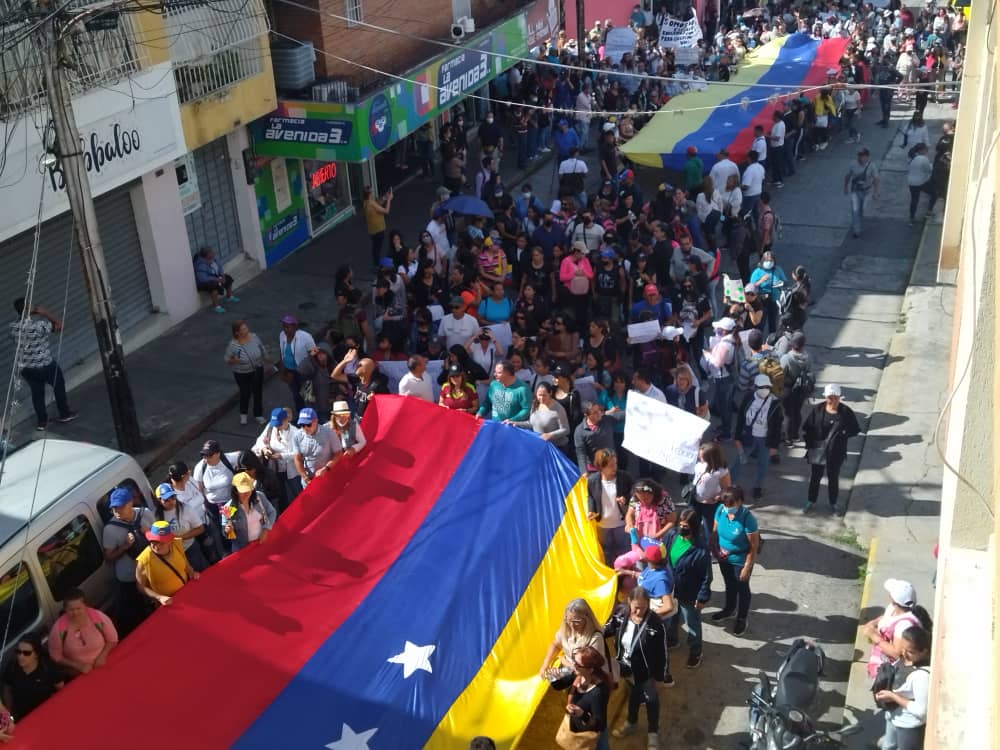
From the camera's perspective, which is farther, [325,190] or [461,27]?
[461,27]

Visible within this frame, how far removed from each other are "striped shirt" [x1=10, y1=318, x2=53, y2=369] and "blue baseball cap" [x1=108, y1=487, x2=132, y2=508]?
4.48 m

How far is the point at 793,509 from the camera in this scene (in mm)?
11375

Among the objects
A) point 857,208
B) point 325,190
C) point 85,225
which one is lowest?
point 857,208

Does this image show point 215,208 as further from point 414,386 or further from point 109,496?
point 109,496

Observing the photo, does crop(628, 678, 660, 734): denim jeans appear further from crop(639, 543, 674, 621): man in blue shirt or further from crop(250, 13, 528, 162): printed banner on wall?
crop(250, 13, 528, 162): printed banner on wall

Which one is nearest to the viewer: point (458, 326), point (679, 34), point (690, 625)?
point (690, 625)

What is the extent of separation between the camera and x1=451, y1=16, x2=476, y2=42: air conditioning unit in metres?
22.4

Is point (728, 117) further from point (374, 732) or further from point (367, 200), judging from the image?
point (374, 732)

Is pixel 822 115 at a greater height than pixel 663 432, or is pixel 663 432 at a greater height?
pixel 663 432

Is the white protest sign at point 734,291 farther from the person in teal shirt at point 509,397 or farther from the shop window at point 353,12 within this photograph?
the shop window at point 353,12

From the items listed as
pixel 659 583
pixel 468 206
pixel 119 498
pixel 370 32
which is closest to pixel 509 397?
pixel 659 583

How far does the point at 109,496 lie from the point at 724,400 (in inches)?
259

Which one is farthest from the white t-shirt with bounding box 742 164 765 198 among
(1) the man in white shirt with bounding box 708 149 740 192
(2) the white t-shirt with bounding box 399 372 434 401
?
(2) the white t-shirt with bounding box 399 372 434 401

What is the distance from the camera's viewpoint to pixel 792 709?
25.7 feet
